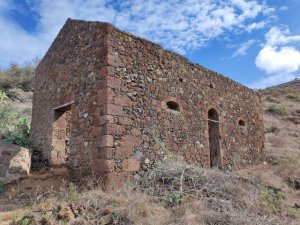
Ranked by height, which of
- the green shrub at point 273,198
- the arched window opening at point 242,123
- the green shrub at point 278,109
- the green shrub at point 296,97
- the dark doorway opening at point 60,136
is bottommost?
the green shrub at point 273,198

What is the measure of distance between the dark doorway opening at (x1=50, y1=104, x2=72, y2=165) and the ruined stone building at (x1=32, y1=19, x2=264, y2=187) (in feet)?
0.09

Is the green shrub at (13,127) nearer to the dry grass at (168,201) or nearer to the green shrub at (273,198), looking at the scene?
the dry grass at (168,201)

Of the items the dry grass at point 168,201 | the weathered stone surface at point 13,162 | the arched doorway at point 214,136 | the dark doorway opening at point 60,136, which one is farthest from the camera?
the arched doorway at point 214,136

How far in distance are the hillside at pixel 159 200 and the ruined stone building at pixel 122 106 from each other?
0.54 meters

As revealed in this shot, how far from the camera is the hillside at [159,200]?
212 inches

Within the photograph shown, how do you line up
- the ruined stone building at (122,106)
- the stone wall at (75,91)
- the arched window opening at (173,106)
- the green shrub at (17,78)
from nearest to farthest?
the ruined stone building at (122,106)
the stone wall at (75,91)
the arched window opening at (173,106)
the green shrub at (17,78)

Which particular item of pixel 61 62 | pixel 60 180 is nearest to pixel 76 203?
pixel 60 180

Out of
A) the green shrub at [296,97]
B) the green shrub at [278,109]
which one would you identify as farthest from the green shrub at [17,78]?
the green shrub at [296,97]

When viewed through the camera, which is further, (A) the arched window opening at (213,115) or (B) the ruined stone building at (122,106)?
(A) the arched window opening at (213,115)

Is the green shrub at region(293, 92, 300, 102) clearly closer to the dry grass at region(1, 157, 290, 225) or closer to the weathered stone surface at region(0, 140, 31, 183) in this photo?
the dry grass at region(1, 157, 290, 225)

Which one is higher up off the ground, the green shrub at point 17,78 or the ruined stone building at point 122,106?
the green shrub at point 17,78

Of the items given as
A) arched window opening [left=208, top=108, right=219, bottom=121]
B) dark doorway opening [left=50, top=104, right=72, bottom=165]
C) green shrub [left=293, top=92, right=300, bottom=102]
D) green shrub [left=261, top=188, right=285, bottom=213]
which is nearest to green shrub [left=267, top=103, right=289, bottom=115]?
green shrub [left=293, top=92, right=300, bottom=102]

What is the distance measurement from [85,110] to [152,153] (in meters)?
1.89

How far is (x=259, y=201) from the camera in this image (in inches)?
276
